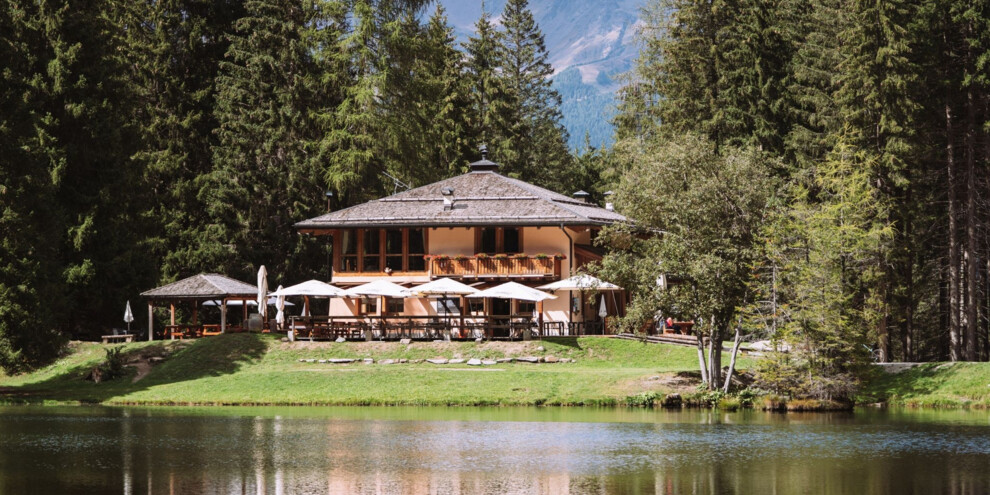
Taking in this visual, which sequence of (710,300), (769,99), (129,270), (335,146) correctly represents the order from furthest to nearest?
(335,146) → (769,99) → (129,270) → (710,300)

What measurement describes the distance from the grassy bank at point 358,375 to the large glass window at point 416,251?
1028 cm

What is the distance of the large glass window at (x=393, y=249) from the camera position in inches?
2456

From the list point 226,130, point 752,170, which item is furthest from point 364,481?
point 226,130

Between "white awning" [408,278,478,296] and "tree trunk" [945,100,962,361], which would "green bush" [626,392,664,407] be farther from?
"tree trunk" [945,100,962,361]

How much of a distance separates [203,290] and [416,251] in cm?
1175

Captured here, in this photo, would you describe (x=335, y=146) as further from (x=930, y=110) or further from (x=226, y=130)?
(x=930, y=110)

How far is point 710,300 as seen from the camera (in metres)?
40.9

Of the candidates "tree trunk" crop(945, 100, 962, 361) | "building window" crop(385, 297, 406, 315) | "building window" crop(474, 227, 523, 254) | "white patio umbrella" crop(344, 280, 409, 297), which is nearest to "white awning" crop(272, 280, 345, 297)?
"white patio umbrella" crop(344, 280, 409, 297)

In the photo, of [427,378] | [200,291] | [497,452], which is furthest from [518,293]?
[497,452]

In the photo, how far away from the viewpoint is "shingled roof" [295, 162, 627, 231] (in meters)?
59.2

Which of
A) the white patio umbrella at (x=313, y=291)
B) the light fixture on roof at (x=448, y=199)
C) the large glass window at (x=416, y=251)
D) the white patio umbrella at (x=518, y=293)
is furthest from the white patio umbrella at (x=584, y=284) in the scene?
the white patio umbrella at (x=313, y=291)

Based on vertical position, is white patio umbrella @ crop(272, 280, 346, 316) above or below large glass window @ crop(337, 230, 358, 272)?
below

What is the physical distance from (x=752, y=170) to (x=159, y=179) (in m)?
39.2

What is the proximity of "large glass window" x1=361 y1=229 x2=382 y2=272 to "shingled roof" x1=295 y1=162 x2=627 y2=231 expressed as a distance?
1198 mm
